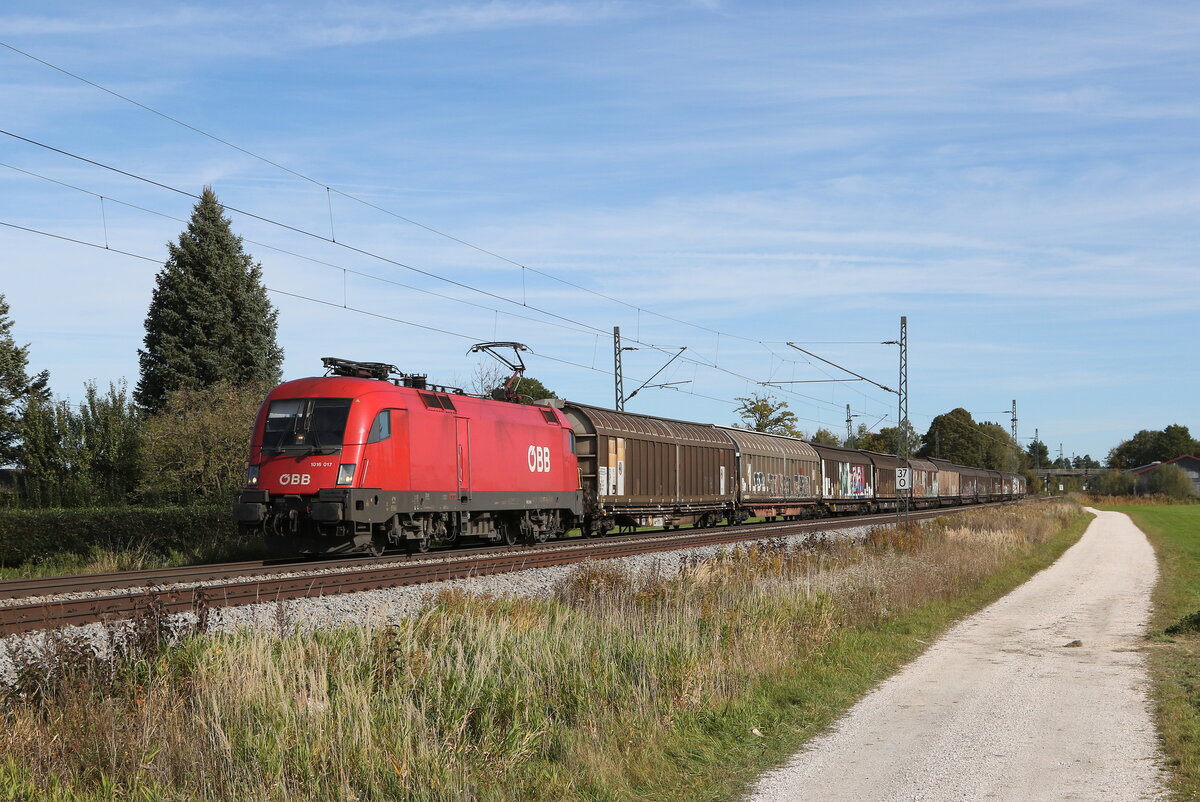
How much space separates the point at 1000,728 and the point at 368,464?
13503 millimetres

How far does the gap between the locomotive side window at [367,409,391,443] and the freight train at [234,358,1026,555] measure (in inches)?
1.2

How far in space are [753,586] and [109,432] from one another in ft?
116

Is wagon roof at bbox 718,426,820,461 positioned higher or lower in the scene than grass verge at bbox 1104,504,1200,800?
higher

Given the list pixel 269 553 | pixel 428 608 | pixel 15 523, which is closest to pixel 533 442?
pixel 269 553

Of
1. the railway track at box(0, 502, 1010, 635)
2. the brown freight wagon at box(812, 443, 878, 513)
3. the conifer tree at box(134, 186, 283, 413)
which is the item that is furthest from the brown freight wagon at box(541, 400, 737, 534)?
the conifer tree at box(134, 186, 283, 413)

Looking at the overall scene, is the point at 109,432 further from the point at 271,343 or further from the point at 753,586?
the point at 753,586

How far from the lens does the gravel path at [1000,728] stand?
24.1ft

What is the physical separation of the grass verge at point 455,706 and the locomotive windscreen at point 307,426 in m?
7.90

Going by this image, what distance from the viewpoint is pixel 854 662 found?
12.3 metres

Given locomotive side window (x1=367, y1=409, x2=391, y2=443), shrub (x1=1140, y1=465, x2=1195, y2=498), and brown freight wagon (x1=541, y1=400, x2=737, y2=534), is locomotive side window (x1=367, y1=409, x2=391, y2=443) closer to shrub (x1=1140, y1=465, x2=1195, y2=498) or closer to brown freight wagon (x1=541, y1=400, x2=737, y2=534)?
brown freight wagon (x1=541, y1=400, x2=737, y2=534)

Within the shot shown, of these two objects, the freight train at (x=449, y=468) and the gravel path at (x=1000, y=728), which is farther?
the freight train at (x=449, y=468)

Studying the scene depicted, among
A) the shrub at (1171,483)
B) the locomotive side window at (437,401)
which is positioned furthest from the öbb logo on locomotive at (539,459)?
the shrub at (1171,483)

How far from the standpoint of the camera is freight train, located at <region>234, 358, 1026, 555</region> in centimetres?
1994

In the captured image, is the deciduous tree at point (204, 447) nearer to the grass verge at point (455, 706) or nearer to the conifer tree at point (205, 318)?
the conifer tree at point (205, 318)
